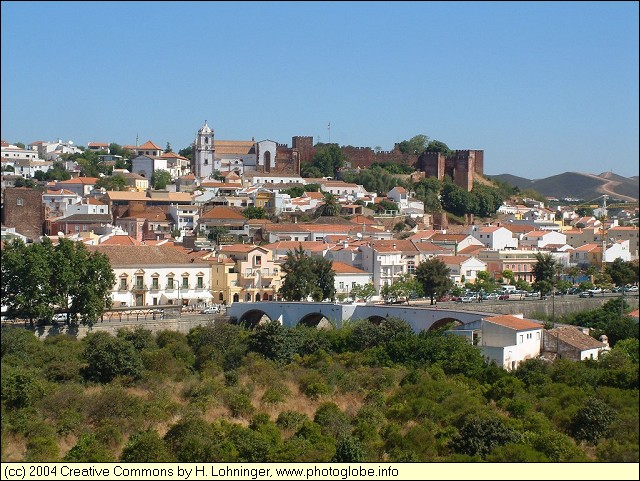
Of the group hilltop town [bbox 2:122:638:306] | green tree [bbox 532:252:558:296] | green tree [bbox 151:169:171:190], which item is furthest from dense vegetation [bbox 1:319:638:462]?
green tree [bbox 151:169:171:190]

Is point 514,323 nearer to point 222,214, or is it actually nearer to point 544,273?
point 544,273

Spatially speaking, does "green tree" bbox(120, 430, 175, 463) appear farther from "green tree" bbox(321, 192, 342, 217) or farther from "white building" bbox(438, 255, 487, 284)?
"green tree" bbox(321, 192, 342, 217)

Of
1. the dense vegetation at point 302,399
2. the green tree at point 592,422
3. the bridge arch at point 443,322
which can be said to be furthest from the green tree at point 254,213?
the green tree at point 592,422

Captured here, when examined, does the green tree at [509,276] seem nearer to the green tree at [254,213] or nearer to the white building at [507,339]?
the green tree at [254,213]

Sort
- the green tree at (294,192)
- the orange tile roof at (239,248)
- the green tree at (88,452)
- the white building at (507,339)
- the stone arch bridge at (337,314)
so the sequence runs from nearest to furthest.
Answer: the green tree at (88,452), the white building at (507,339), the stone arch bridge at (337,314), the orange tile roof at (239,248), the green tree at (294,192)

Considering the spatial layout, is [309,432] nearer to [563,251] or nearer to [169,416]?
[169,416]

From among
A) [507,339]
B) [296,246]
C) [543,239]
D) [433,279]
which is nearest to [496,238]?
[543,239]
